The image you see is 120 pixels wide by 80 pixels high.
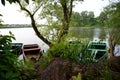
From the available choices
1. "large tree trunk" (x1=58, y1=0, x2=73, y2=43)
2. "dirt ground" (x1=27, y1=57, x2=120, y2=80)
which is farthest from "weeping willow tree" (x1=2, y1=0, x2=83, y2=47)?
"dirt ground" (x1=27, y1=57, x2=120, y2=80)

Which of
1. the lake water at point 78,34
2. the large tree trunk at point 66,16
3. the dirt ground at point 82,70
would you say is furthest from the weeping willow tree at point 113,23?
the dirt ground at point 82,70

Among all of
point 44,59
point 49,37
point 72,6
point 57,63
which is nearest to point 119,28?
point 72,6

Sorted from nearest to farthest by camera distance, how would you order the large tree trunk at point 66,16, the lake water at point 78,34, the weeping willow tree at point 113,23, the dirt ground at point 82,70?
the dirt ground at point 82,70 < the lake water at point 78,34 < the weeping willow tree at point 113,23 < the large tree trunk at point 66,16

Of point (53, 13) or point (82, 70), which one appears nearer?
point (82, 70)

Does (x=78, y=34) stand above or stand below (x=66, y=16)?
below

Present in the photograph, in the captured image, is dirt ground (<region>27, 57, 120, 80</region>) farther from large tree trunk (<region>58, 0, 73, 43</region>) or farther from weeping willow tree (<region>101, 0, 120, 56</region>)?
large tree trunk (<region>58, 0, 73, 43</region>)

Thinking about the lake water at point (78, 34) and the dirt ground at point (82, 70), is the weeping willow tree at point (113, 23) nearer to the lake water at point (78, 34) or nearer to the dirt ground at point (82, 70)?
the lake water at point (78, 34)

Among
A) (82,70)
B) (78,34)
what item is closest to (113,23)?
(78,34)

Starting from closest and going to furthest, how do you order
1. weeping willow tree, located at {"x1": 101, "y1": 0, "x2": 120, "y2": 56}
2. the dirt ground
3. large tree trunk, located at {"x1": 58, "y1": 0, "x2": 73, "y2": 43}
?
the dirt ground
weeping willow tree, located at {"x1": 101, "y1": 0, "x2": 120, "y2": 56}
large tree trunk, located at {"x1": 58, "y1": 0, "x2": 73, "y2": 43}

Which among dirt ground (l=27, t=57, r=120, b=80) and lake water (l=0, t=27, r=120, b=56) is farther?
lake water (l=0, t=27, r=120, b=56)

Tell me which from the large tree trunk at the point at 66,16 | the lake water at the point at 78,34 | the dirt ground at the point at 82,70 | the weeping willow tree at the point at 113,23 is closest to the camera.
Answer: the dirt ground at the point at 82,70

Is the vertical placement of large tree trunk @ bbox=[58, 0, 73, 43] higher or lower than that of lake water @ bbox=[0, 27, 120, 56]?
higher

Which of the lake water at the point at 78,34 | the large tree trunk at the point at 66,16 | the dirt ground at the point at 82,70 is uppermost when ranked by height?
the large tree trunk at the point at 66,16

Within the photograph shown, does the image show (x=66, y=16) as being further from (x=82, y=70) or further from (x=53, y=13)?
(x=82, y=70)
